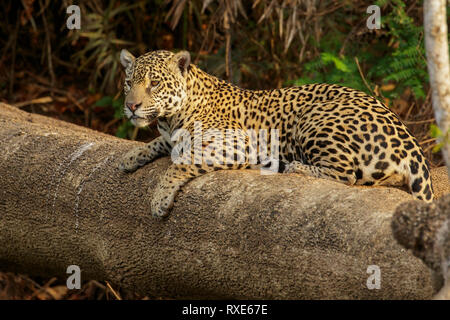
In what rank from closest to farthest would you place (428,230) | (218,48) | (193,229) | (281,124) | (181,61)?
(428,230)
(193,229)
(281,124)
(181,61)
(218,48)

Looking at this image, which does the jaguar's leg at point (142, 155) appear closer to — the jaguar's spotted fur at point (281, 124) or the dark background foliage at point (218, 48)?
the jaguar's spotted fur at point (281, 124)

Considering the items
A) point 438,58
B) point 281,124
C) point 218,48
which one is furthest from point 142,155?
point 218,48

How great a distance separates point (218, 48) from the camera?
37.3ft

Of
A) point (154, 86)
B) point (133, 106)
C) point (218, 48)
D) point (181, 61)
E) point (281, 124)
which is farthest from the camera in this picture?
point (218, 48)

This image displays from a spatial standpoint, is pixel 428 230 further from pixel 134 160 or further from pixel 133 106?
pixel 134 160

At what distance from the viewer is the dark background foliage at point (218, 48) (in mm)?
9172

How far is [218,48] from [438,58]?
7469mm

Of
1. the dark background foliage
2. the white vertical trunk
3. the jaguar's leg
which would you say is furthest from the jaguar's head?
the white vertical trunk

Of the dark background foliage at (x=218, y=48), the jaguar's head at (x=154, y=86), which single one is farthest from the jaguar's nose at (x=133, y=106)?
the dark background foliage at (x=218, y=48)

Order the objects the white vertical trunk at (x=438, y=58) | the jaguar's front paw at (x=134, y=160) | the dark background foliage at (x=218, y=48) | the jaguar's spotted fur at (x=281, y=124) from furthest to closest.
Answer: the dark background foliage at (x=218, y=48)
the jaguar's front paw at (x=134, y=160)
the jaguar's spotted fur at (x=281, y=124)
the white vertical trunk at (x=438, y=58)

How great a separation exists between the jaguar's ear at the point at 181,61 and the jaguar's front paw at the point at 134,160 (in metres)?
0.76

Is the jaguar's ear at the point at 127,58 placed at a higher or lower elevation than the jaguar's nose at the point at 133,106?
higher
